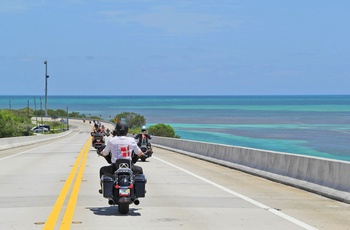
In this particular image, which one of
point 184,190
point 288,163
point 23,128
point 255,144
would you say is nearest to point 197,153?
point 288,163

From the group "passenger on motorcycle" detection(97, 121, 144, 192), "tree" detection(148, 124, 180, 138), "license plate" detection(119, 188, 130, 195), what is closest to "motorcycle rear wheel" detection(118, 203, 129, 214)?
"license plate" detection(119, 188, 130, 195)

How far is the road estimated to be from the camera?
39.8ft

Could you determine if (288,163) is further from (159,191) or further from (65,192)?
(65,192)

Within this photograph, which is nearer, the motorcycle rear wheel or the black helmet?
the motorcycle rear wheel

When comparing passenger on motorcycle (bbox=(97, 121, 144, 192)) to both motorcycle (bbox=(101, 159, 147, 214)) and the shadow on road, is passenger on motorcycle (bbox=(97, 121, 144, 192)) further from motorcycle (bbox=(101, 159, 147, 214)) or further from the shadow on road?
the shadow on road

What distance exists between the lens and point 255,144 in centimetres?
10181

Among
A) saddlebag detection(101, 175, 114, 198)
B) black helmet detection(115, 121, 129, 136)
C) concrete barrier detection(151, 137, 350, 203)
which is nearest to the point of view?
saddlebag detection(101, 175, 114, 198)

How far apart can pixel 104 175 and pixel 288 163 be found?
8812mm

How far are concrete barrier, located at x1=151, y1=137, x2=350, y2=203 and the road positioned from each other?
0.32m

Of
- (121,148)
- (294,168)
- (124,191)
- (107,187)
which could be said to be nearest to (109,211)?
(107,187)

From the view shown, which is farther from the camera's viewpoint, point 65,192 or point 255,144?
point 255,144

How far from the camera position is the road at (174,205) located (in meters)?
12.1

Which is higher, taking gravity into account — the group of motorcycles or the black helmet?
the black helmet

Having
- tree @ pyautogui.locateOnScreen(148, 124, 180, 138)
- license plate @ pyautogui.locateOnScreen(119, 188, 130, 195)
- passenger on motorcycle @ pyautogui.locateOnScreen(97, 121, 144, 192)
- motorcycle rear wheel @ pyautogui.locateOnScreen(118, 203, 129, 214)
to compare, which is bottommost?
tree @ pyautogui.locateOnScreen(148, 124, 180, 138)
